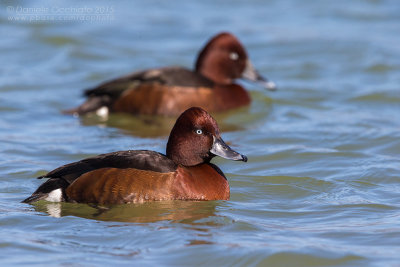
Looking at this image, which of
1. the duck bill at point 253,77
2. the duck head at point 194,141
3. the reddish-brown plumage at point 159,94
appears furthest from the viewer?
the duck bill at point 253,77

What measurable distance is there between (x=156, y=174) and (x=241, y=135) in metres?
3.70

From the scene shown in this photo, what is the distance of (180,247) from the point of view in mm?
6164

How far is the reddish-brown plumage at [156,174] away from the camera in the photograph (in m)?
7.01

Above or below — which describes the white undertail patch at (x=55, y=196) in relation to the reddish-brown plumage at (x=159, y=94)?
below

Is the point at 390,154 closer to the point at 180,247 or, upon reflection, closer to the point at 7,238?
the point at 180,247

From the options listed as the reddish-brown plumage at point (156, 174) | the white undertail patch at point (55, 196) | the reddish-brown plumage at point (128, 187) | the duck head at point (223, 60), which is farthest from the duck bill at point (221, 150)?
the duck head at point (223, 60)

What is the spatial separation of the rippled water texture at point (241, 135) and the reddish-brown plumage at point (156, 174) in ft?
0.36

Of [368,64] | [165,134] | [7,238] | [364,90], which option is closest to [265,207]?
[7,238]

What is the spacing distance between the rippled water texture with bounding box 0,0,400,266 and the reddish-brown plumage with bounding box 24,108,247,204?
0.36ft

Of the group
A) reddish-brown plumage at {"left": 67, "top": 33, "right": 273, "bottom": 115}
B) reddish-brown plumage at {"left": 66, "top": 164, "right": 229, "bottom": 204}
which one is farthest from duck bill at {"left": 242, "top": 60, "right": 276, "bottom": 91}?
reddish-brown plumage at {"left": 66, "top": 164, "right": 229, "bottom": 204}

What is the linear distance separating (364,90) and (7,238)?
7975mm

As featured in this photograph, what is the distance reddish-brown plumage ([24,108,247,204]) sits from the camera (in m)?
7.01

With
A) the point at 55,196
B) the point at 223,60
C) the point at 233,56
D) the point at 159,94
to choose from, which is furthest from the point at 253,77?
the point at 55,196

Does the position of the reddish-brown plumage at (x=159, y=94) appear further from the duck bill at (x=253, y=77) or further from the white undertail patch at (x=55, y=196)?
the white undertail patch at (x=55, y=196)
